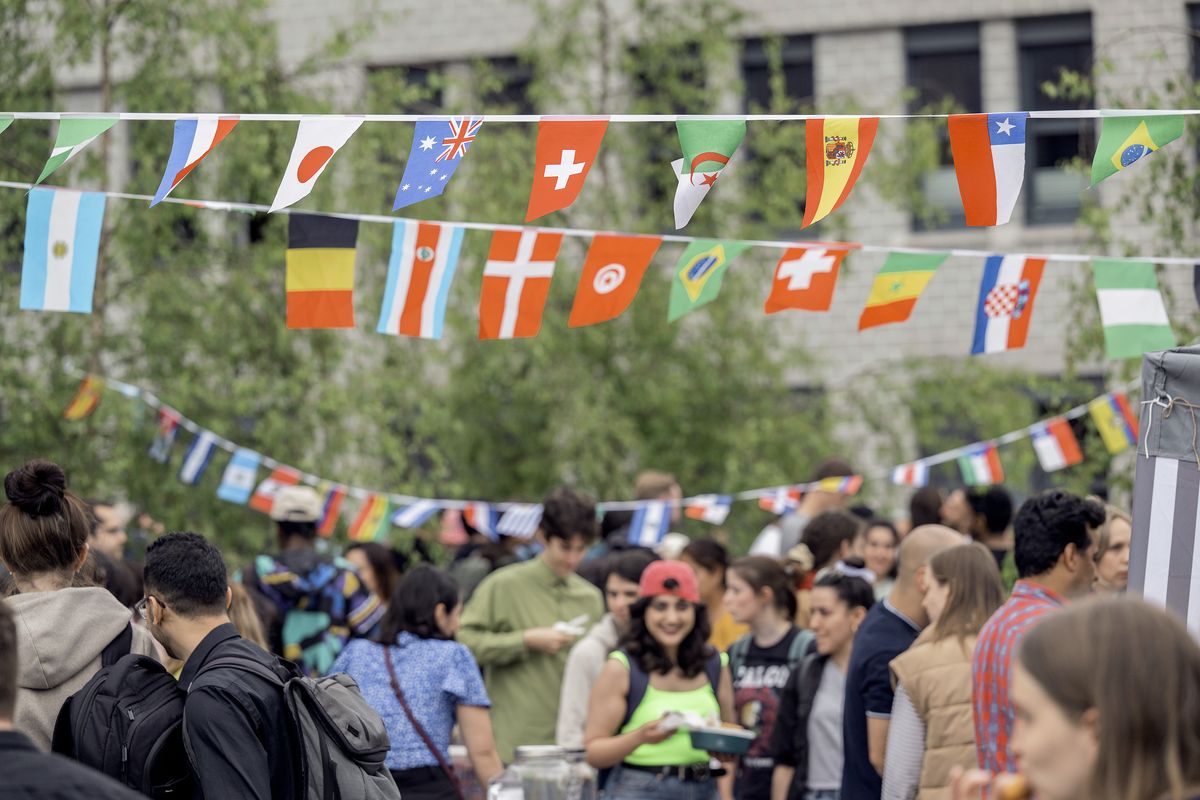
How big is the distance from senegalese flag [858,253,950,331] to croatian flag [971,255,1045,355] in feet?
1.09

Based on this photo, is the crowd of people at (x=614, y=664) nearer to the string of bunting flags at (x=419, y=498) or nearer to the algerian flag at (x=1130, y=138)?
the algerian flag at (x=1130, y=138)

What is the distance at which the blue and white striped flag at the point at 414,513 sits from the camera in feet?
44.4

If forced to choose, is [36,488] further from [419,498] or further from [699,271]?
[419,498]

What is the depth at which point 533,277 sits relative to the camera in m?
7.84

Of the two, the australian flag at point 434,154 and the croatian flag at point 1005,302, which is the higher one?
the australian flag at point 434,154

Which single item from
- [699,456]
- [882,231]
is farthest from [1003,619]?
[882,231]

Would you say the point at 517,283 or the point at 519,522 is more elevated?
the point at 517,283

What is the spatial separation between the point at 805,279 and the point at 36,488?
410cm

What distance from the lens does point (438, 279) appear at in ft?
25.6

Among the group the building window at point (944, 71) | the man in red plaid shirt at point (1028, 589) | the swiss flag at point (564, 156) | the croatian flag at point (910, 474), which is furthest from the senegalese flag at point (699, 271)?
the building window at point (944, 71)

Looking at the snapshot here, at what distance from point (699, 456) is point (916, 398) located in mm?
2642

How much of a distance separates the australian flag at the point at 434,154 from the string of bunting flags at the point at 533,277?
0.65 meters

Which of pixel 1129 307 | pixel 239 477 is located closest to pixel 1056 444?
pixel 1129 307

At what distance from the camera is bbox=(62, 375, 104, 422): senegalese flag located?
12648mm
